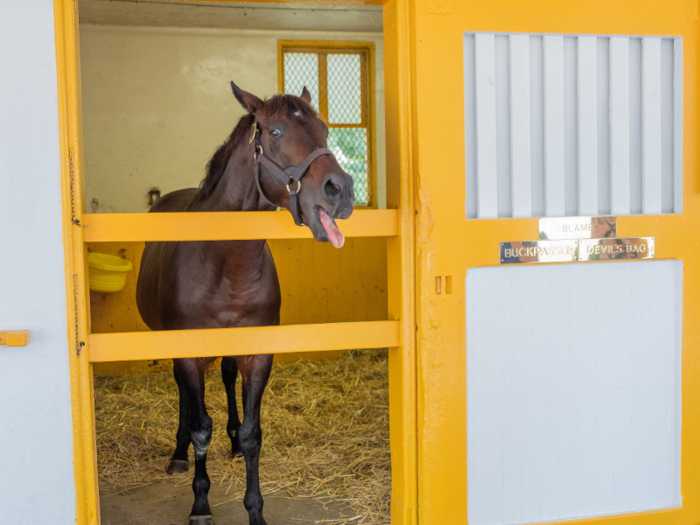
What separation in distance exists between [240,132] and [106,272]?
311 centimetres

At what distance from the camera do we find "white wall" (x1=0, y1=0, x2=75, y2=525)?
5.82ft

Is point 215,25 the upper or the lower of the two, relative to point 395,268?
upper

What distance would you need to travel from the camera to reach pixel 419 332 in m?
2.03

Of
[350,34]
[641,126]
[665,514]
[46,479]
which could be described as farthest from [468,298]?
[350,34]

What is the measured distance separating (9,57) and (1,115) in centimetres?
17

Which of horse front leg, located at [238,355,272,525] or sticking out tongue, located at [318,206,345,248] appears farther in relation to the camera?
horse front leg, located at [238,355,272,525]

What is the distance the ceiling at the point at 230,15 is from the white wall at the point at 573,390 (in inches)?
160

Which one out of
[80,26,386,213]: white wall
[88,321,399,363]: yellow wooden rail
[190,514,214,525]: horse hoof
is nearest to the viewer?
[88,321,399,363]: yellow wooden rail

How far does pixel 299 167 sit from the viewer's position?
1.97 meters

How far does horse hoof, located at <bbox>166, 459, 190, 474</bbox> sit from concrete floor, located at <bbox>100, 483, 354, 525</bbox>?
0.21 meters

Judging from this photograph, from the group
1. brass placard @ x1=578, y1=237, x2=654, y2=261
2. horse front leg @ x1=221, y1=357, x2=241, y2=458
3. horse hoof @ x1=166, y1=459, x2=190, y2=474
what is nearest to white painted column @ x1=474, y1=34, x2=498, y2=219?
brass placard @ x1=578, y1=237, x2=654, y2=261

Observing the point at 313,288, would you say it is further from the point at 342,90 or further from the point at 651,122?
the point at 651,122

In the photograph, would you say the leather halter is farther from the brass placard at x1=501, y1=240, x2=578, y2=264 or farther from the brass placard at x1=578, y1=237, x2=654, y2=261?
the brass placard at x1=578, y1=237, x2=654, y2=261

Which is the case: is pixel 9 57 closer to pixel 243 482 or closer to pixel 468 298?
pixel 468 298
